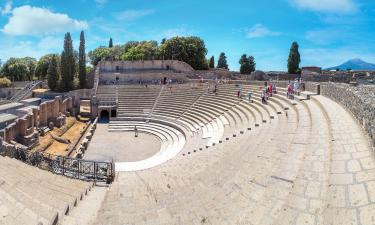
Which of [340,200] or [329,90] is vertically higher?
[329,90]

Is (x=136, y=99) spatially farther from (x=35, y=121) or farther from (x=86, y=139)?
(x=35, y=121)

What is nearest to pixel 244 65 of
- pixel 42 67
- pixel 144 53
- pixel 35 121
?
pixel 144 53

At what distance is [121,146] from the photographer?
904 inches

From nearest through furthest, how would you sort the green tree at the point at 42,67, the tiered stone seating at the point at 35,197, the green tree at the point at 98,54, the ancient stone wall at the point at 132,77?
the tiered stone seating at the point at 35,197, the ancient stone wall at the point at 132,77, the green tree at the point at 42,67, the green tree at the point at 98,54

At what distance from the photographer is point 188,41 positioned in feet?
186

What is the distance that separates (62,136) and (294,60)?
36943 millimetres

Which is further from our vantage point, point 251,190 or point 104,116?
point 104,116

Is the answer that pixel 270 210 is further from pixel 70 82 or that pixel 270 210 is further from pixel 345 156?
pixel 70 82

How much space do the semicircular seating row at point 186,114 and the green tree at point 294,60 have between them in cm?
2078

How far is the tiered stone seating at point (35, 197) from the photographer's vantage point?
5.30 m

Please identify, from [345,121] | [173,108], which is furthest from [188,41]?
[345,121]

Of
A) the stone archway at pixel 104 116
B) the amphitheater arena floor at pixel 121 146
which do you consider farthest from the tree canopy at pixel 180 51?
the amphitheater arena floor at pixel 121 146

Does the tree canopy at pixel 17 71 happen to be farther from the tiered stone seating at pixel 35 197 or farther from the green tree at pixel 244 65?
the tiered stone seating at pixel 35 197

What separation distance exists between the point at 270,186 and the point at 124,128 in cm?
2492
